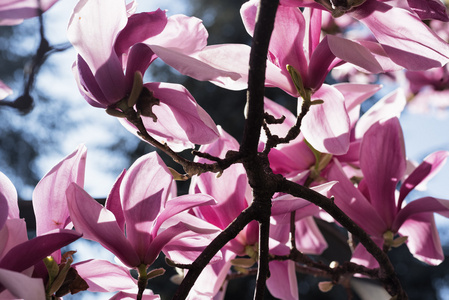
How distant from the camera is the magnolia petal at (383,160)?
0.52m

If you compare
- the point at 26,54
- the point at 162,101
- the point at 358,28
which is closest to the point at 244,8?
the point at 162,101

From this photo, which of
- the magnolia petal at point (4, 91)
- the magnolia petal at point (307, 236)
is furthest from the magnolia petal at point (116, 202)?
the magnolia petal at point (307, 236)

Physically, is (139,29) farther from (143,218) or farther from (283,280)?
(283,280)

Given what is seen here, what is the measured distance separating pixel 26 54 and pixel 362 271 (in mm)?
5628

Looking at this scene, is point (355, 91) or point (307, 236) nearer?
point (355, 91)

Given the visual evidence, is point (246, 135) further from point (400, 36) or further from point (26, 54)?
point (26, 54)

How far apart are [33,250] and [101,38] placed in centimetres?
15

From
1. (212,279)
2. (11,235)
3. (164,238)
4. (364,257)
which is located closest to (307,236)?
(364,257)

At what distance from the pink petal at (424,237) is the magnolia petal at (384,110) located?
12 centimetres

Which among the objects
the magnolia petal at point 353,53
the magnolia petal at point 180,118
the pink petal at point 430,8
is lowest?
the magnolia petal at point 180,118

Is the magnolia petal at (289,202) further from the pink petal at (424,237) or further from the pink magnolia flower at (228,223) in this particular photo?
the pink petal at (424,237)

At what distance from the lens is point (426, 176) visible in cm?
56

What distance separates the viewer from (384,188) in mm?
535

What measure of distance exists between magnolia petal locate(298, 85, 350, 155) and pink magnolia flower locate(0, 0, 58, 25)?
0.80 ft
